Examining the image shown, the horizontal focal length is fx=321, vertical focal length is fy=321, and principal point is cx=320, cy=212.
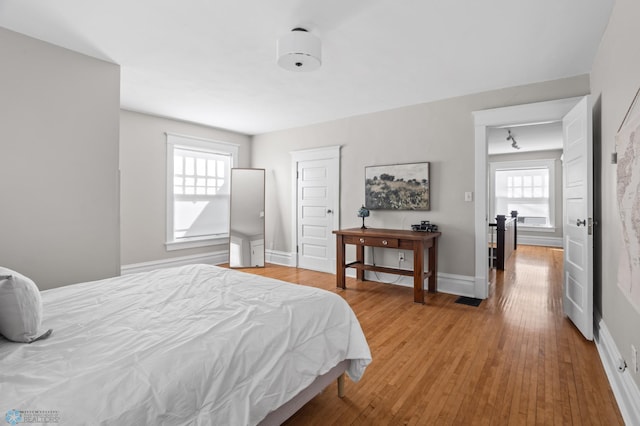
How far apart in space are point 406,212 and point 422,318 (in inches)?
65.8

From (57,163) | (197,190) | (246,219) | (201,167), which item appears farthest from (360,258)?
(57,163)

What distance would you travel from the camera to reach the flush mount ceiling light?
8.09 feet

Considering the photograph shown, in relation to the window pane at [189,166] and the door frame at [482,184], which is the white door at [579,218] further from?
the window pane at [189,166]

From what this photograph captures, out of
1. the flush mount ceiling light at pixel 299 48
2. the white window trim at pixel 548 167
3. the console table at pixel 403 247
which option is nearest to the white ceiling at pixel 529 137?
the white window trim at pixel 548 167

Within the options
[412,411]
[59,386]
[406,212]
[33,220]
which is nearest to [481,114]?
[406,212]

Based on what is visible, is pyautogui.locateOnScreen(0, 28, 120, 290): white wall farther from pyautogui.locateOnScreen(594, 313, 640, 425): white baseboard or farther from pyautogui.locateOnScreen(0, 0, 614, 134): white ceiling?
pyautogui.locateOnScreen(594, 313, 640, 425): white baseboard

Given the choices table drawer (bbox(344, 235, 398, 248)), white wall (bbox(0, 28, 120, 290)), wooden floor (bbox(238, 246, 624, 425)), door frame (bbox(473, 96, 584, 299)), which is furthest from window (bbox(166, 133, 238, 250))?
door frame (bbox(473, 96, 584, 299))

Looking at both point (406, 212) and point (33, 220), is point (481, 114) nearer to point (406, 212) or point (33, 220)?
point (406, 212)

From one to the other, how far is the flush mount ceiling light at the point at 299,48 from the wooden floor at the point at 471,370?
94.0 inches

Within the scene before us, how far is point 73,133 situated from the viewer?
113 inches

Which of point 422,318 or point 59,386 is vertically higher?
point 59,386

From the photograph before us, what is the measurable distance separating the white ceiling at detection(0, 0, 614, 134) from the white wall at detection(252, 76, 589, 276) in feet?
0.61

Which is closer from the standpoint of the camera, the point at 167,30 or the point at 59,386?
the point at 59,386

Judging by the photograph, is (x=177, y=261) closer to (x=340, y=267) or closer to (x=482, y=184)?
(x=340, y=267)
